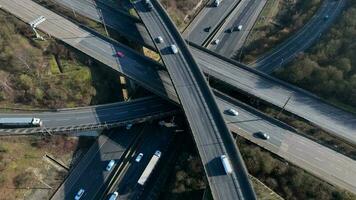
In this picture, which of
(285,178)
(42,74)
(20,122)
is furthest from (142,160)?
(42,74)

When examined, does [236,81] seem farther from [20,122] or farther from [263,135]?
[20,122]

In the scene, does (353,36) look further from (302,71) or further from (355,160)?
(355,160)

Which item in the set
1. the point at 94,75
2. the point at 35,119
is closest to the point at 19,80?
the point at 35,119

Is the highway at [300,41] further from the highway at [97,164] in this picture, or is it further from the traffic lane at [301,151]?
the highway at [97,164]

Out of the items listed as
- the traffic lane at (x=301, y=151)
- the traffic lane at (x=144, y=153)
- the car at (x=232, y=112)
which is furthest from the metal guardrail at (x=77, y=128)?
the traffic lane at (x=301, y=151)

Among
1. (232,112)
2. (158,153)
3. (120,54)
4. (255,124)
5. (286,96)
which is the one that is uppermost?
(286,96)
